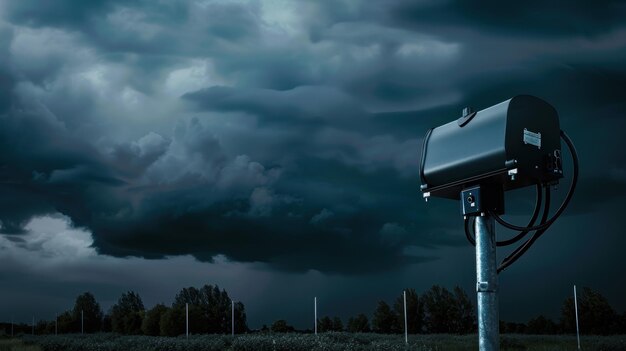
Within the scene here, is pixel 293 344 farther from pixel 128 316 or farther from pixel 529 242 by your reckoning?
pixel 128 316

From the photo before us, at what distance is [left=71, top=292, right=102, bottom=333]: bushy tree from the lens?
33.6m

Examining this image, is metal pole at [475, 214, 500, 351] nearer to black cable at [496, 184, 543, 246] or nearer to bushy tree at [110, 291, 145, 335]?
black cable at [496, 184, 543, 246]

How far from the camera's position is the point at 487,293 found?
277cm

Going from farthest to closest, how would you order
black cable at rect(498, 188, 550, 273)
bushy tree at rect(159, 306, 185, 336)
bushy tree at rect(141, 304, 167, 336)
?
bushy tree at rect(141, 304, 167, 336)
bushy tree at rect(159, 306, 185, 336)
black cable at rect(498, 188, 550, 273)

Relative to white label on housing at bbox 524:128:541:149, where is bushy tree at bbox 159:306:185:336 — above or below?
below

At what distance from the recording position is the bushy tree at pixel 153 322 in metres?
27.5

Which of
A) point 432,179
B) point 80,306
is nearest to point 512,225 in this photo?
point 432,179

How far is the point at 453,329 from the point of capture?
25.7 metres

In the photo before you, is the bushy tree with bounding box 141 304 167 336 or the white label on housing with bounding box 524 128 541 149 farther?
the bushy tree with bounding box 141 304 167 336

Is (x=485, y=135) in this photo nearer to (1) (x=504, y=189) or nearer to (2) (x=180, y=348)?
(1) (x=504, y=189)

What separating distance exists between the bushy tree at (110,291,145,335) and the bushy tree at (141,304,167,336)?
74.8 inches

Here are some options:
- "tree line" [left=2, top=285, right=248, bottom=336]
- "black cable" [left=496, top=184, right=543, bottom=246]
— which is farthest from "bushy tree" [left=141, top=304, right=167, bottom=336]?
"black cable" [left=496, top=184, right=543, bottom=246]

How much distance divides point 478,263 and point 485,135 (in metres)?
0.56

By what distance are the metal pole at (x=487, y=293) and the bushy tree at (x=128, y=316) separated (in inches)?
1125
